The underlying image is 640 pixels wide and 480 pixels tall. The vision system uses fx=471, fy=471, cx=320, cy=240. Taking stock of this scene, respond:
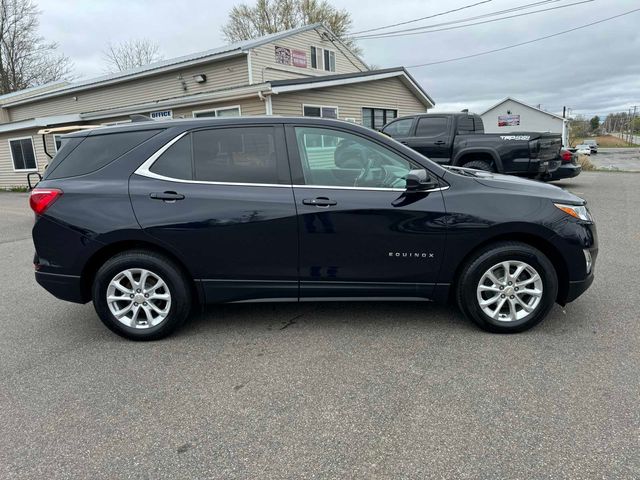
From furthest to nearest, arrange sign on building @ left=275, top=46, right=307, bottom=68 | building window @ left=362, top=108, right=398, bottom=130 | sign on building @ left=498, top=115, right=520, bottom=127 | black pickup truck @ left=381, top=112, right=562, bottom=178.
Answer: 1. sign on building @ left=498, top=115, right=520, bottom=127
2. sign on building @ left=275, top=46, right=307, bottom=68
3. building window @ left=362, top=108, right=398, bottom=130
4. black pickup truck @ left=381, top=112, right=562, bottom=178

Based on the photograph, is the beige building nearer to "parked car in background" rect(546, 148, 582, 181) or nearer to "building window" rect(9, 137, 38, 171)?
"building window" rect(9, 137, 38, 171)

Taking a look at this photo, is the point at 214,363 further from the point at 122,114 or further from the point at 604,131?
the point at 604,131

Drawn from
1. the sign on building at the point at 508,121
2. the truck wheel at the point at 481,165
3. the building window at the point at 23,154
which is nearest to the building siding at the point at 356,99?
the truck wheel at the point at 481,165

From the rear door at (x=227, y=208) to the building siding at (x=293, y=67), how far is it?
13807 mm

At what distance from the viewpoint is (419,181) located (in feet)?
11.5

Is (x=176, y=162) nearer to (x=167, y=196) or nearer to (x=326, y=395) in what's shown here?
(x=167, y=196)

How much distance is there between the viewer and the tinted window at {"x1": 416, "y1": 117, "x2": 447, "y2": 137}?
10789 millimetres

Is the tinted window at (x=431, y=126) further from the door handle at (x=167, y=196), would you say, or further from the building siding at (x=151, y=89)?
the door handle at (x=167, y=196)

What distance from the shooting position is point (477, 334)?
12.3 ft

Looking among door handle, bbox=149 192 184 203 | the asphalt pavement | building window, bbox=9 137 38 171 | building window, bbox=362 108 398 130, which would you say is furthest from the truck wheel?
building window, bbox=9 137 38 171

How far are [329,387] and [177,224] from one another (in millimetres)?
1673

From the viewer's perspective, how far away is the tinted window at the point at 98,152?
376cm

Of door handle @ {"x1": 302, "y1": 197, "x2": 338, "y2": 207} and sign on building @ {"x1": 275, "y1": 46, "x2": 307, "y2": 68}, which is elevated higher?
sign on building @ {"x1": 275, "y1": 46, "x2": 307, "y2": 68}

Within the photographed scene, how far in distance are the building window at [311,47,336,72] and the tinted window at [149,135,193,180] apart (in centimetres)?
1850
